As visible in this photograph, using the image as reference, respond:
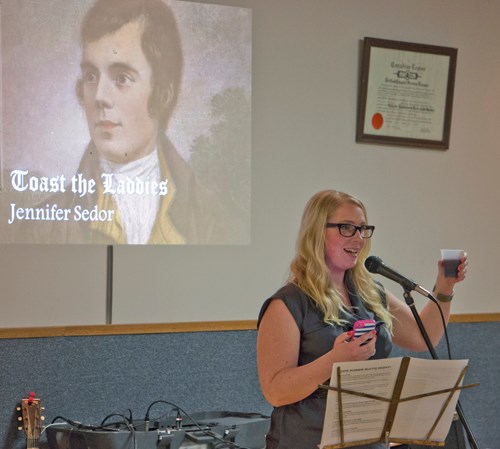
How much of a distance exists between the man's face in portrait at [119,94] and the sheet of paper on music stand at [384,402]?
6.25ft

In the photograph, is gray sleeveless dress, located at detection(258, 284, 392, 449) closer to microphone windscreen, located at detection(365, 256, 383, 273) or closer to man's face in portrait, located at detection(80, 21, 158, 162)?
microphone windscreen, located at detection(365, 256, 383, 273)

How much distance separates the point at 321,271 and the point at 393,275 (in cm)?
22

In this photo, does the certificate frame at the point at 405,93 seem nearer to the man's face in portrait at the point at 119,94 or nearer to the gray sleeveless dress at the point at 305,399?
the man's face in portrait at the point at 119,94

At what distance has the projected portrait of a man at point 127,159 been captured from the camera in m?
3.60

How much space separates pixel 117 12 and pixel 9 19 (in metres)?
0.47

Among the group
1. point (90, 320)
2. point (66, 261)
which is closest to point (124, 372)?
point (90, 320)

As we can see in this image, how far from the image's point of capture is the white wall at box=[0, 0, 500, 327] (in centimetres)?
370

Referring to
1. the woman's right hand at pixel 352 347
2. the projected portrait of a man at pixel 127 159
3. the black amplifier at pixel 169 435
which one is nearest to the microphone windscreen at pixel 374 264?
the woman's right hand at pixel 352 347

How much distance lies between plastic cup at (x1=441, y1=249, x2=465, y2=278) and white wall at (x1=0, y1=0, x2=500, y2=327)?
4.80 feet

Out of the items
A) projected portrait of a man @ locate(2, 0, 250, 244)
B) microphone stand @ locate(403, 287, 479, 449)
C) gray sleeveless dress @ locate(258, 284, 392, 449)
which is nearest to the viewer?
gray sleeveless dress @ locate(258, 284, 392, 449)

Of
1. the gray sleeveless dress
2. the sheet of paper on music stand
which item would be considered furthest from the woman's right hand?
the gray sleeveless dress

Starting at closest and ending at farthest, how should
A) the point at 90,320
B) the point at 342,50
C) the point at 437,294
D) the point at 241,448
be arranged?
the point at 437,294 → the point at 241,448 → the point at 90,320 → the point at 342,50

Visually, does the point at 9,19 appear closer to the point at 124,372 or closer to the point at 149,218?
the point at 149,218

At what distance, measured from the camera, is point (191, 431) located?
11.2 feet
